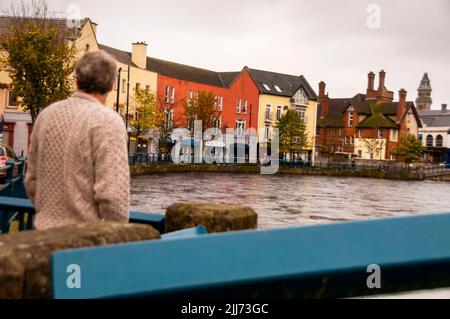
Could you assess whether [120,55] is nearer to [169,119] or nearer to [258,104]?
[169,119]

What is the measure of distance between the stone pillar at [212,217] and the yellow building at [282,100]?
75917mm

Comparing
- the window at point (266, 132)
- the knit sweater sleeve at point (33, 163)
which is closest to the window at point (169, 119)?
the window at point (266, 132)

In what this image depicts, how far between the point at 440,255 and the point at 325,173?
66.3 metres

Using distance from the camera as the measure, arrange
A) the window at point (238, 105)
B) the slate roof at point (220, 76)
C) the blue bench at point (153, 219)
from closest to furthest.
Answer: the blue bench at point (153, 219)
the slate roof at point (220, 76)
the window at point (238, 105)

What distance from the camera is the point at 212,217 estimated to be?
3324 mm

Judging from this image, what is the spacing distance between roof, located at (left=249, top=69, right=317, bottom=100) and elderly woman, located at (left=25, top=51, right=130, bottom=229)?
76.4 m

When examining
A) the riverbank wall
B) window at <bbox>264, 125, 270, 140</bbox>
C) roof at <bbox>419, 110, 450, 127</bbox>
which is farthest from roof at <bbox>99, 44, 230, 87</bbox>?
roof at <bbox>419, 110, 450, 127</bbox>

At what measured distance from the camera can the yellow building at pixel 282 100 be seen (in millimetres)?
80188

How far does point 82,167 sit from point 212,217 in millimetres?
737

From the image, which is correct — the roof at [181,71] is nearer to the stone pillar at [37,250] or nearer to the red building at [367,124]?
the red building at [367,124]

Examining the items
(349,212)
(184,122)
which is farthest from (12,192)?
(184,122)

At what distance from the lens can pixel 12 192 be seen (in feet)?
30.9

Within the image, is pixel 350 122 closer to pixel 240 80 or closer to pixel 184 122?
pixel 240 80

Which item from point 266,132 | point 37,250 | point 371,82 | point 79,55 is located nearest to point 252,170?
point 266,132
